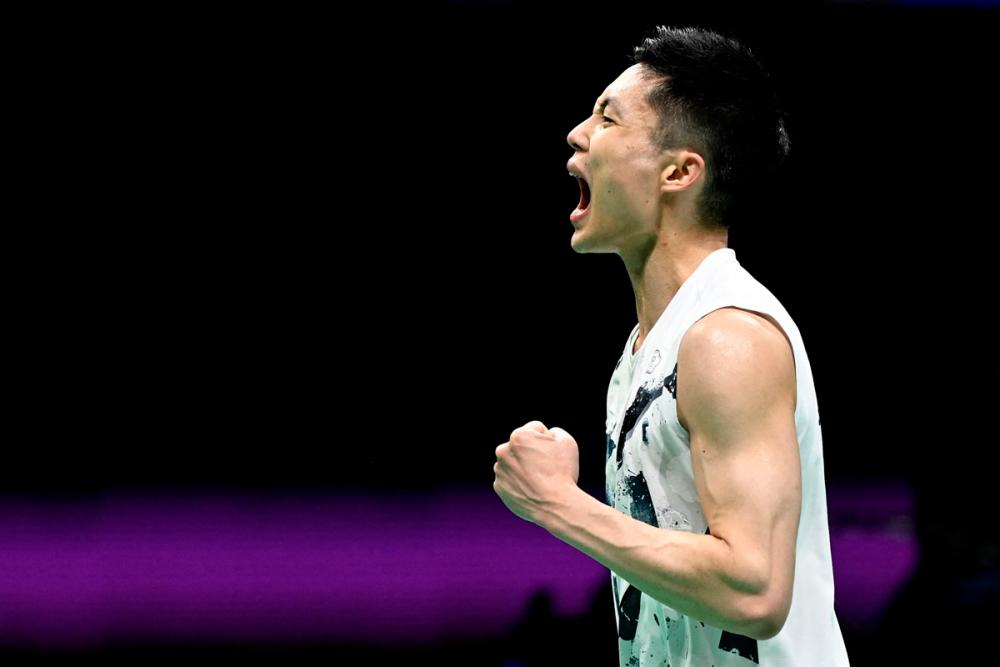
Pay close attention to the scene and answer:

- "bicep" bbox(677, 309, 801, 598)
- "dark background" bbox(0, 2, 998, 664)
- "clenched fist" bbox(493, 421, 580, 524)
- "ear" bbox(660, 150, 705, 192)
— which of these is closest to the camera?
"bicep" bbox(677, 309, 801, 598)

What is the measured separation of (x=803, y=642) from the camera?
133 cm

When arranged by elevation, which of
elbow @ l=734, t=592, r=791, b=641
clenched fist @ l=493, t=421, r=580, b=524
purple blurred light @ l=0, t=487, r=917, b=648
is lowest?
purple blurred light @ l=0, t=487, r=917, b=648

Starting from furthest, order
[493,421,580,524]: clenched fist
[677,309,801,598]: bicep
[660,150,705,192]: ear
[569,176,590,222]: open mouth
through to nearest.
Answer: [569,176,590,222]: open mouth, [660,150,705,192]: ear, [493,421,580,524]: clenched fist, [677,309,801,598]: bicep

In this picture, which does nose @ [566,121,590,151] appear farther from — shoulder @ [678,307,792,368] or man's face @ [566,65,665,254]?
shoulder @ [678,307,792,368]

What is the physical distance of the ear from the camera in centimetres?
151

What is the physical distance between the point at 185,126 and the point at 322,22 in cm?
43

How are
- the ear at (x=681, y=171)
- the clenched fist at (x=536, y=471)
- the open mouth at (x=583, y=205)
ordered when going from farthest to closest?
1. the open mouth at (x=583, y=205)
2. the ear at (x=681, y=171)
3. the clenched fist at (x=536, y=471)

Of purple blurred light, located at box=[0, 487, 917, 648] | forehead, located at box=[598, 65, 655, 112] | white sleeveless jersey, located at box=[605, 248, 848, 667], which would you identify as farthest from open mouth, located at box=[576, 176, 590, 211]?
purple blurred light, located at box=[0, 487, 917, 648]

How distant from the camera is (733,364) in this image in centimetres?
122

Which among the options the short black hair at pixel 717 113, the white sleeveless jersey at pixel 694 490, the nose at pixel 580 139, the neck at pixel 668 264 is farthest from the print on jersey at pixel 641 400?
the nose at pixel 580 139

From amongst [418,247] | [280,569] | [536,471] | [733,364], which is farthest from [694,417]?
[280,569]

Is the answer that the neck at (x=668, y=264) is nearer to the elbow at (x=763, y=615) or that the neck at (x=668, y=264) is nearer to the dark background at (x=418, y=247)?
the elbow at (x=763, y=615)

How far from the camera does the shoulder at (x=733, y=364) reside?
1.20 meters

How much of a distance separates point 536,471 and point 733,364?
10.1 inches
